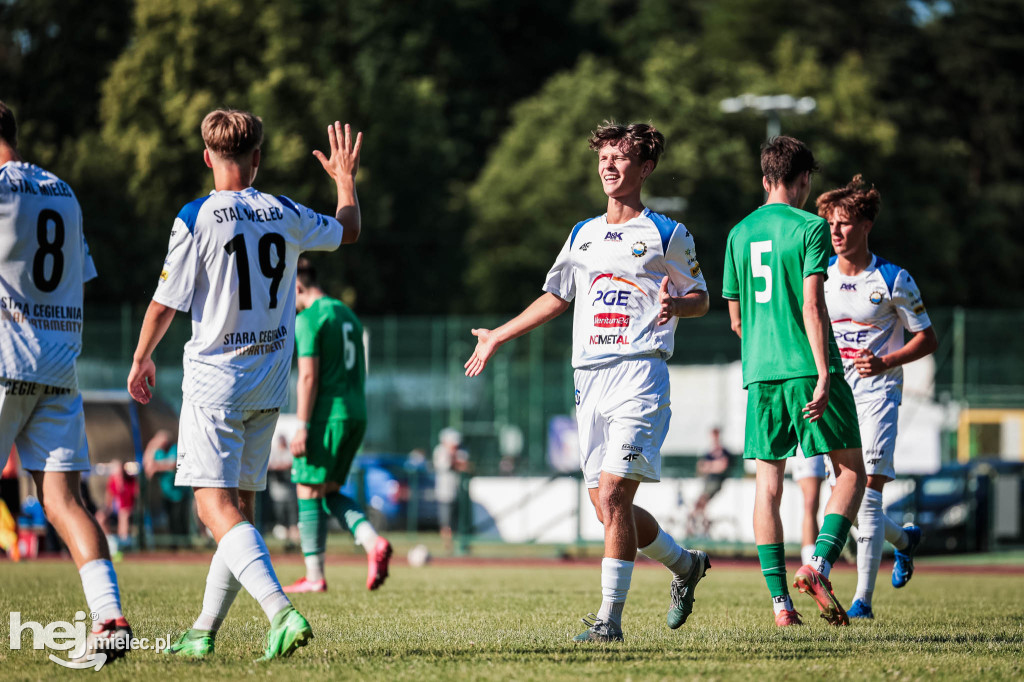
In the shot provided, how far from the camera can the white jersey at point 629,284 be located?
21.7 feet

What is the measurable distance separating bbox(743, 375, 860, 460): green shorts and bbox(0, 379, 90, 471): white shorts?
339cm

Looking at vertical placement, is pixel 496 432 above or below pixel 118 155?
below

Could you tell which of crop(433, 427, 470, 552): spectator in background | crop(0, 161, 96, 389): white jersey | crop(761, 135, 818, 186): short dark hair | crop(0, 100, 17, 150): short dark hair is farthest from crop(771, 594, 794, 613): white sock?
crop(433, 427, 470, 552): spectator in background

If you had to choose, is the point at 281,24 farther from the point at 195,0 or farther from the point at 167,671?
the point at 167,671

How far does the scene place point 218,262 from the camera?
576 cm

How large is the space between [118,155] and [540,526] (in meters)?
24.0

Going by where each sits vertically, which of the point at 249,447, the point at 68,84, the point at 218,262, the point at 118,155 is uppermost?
the point at 68,84

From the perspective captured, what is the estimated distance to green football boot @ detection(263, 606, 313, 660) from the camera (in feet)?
17.6

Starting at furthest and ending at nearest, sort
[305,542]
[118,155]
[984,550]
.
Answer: [118,155]
[984,550]
[305,542]

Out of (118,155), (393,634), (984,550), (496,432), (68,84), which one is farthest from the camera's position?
(68,84)

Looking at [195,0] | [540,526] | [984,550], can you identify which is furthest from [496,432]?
[195,0]

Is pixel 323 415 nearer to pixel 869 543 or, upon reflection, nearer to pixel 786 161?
pixel 869 543

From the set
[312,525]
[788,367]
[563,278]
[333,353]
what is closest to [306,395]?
[333,353]

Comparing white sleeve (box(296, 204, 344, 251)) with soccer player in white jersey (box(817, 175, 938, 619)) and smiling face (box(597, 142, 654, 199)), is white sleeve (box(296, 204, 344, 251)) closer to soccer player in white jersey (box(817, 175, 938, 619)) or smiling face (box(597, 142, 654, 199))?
smiling face (box(597, 142, 654, 199))
